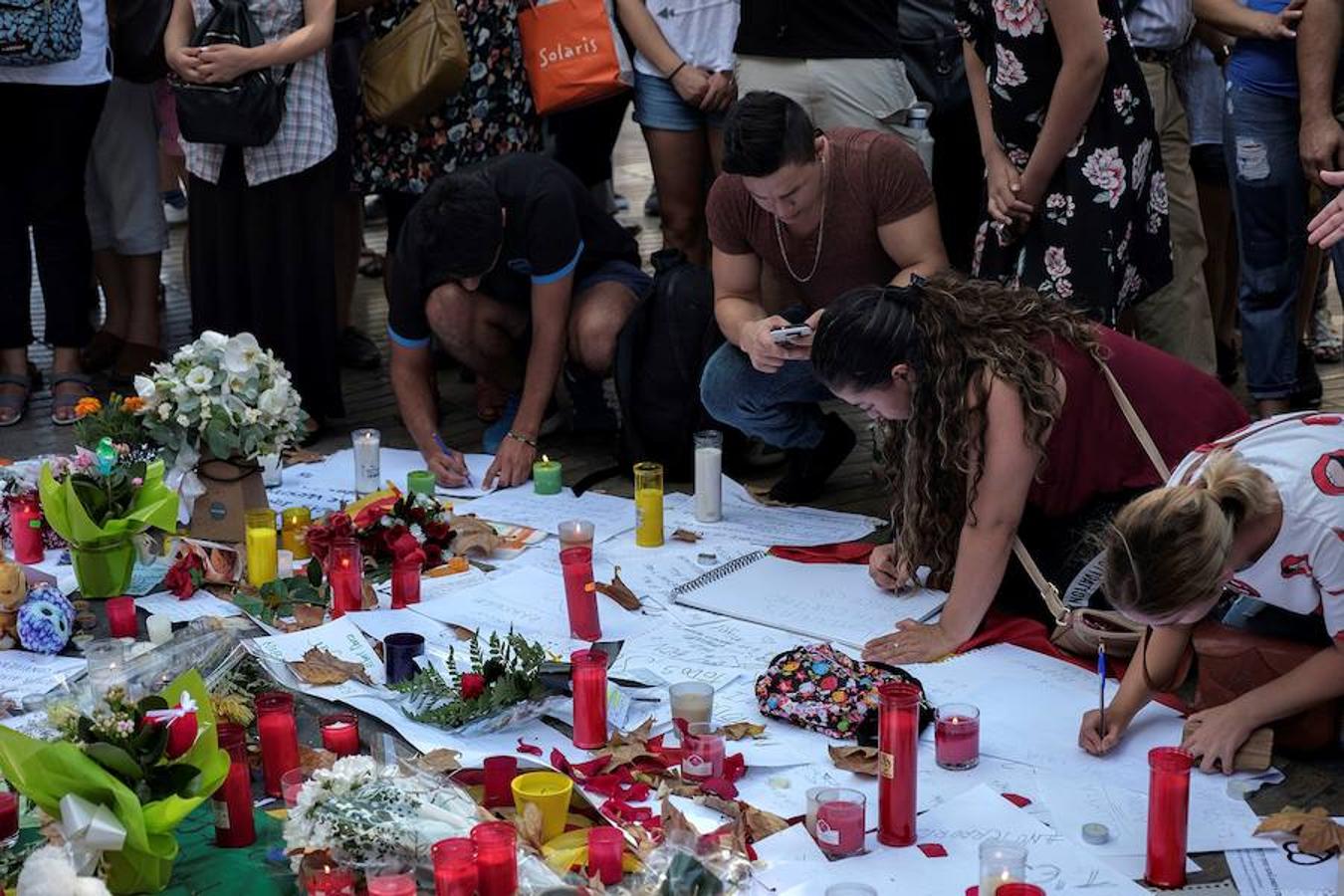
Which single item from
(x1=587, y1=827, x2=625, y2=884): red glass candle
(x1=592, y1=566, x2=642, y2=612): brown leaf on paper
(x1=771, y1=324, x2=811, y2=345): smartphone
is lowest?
(x1=592, y1=566, x2=642, y2=612): brown leaf on paper

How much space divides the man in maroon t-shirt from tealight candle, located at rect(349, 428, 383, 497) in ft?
3.31

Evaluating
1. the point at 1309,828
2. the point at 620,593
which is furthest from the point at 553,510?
the point at 1309,828

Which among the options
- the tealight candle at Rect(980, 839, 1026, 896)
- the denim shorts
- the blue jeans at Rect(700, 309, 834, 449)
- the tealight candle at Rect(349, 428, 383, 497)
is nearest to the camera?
the tealight candle at Rect(980, 839, 1026, 896)

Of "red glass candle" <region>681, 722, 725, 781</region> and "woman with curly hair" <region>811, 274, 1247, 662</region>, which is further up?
"woman with curly hair" <region>811, 274, 1247, 662</region>

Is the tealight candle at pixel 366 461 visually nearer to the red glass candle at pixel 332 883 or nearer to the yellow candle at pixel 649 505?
the yellow candle at pixel 649 505

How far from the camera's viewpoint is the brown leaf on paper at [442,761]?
11.7 ft

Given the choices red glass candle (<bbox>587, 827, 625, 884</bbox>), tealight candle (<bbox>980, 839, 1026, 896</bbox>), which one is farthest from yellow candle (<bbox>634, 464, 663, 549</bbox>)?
tealight candle (<bbox>980, 839, 1026, 896</bbox>)

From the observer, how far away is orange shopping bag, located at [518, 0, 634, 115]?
238 inches

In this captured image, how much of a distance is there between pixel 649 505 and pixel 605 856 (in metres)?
2.00

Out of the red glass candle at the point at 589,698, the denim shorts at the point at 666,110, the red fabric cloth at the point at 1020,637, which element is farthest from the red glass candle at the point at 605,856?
the denim shorts at the point at 666,110

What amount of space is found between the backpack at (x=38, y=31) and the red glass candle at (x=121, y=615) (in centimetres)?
225

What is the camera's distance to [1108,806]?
339cm

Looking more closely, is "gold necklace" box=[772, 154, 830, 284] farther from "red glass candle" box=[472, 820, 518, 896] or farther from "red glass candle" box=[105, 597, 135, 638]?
"red glass candle" box=[472, 820, 518, 896]

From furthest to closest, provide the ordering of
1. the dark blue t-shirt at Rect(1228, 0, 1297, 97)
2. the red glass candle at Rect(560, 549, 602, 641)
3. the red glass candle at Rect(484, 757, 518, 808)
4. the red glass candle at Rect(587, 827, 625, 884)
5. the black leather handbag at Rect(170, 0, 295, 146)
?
the black leather handbag at Rect(170, 0, 295, 146) → the dark blue t-shirt at Rect(1228, 0, 1297, 97) → the red glass candle at Rect(560, 549, 602, 641) → the red glass candle at Rect(484, 757, 518, 808) → the red glass candle at Rect(587, 827, 625, 884)
